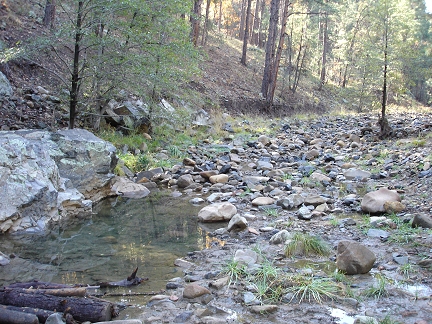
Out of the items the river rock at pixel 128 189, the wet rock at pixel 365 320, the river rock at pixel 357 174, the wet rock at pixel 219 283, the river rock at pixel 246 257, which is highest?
the river rock at pixel 357 174

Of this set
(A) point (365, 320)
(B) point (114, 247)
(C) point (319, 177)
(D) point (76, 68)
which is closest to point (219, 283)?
(A) point (365, 320)

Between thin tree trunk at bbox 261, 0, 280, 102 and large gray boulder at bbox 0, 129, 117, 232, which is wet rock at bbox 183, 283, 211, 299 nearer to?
large gray boulder at bbox 0, 129, 117, 232

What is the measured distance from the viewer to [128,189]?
7.59m

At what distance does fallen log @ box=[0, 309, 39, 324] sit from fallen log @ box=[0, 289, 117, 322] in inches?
7.4

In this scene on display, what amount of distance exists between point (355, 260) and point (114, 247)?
2742 mm

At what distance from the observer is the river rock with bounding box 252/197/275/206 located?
656 centimetres

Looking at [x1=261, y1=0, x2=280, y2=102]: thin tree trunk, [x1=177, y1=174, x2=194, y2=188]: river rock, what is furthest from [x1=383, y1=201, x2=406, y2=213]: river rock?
[x1=261, y1=0, x2=280, y2=102]: thin tree trunk

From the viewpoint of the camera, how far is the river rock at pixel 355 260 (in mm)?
3725

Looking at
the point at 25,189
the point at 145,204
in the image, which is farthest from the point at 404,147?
the point at 25,189

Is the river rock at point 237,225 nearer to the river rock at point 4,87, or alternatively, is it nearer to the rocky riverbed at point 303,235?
the rocky riverbed at point 303,235

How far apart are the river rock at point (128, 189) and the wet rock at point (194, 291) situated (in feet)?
13.8

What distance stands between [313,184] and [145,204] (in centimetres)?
325

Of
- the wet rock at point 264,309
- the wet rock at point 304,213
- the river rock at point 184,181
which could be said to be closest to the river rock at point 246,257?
the wet rock at point 264,309

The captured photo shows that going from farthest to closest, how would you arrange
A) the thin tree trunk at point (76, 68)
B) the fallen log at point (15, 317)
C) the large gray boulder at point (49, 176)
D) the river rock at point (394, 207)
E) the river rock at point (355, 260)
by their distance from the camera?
A: the thin tree trunk at point (76, 68), the river rock at point (394, 207), the large gray boulder at point (49, 176), the river rock at point (355, 260), the fallen log at point (15, 317)
